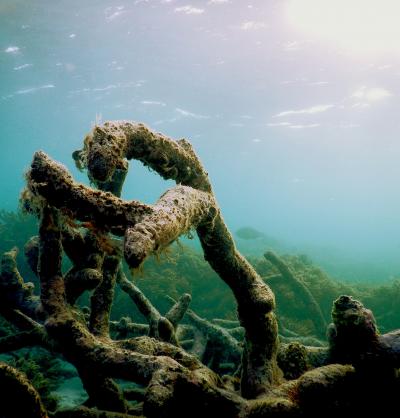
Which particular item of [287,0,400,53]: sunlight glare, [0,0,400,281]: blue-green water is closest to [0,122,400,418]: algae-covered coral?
[0,0,400,281]: blue-green water

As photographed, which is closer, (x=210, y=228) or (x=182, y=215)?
(x=182, y=215)

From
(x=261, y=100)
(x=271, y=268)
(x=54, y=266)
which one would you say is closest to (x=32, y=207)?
(x=54, y=266)

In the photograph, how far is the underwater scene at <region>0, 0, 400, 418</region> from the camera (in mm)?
2088

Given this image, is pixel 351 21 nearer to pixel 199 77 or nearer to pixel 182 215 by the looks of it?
pixel 199 77

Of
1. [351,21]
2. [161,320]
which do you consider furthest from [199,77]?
[161,320]

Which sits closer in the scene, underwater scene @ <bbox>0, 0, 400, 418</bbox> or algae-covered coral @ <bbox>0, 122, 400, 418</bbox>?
algae-covered coral @ <bbox>0, 122, 400, 418</bbox>

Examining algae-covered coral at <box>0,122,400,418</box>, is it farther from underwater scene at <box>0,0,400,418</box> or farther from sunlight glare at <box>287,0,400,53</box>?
sunlight glare at <box>287,0,400,53</box>

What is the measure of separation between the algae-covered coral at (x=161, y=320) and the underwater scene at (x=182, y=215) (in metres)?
0.01

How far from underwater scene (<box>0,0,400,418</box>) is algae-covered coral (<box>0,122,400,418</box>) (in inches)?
0.6

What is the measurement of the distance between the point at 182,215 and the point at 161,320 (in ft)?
7.14

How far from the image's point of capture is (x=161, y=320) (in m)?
3.57

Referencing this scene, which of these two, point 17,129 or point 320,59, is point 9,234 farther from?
point 17,129

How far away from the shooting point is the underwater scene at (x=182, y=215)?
2088 mm

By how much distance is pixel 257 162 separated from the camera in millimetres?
68125
